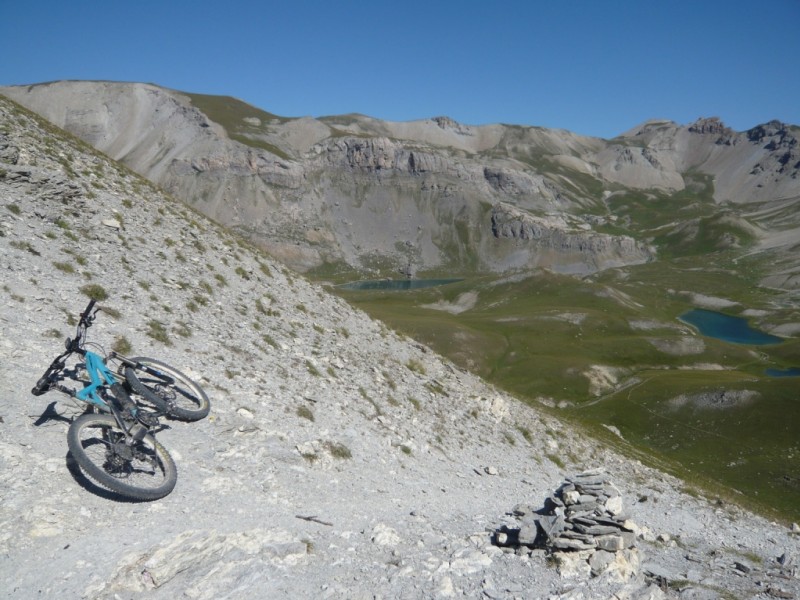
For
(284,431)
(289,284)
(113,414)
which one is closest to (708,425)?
(289,284)

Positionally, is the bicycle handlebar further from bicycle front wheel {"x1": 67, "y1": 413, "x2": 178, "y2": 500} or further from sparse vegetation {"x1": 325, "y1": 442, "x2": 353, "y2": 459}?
sparse vegetation {"x1": 325, "y1": 442, "x2": 353, "y2": 459}

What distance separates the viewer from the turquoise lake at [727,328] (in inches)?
6289

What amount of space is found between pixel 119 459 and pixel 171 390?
13.3 feet

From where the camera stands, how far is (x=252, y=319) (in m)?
24.4

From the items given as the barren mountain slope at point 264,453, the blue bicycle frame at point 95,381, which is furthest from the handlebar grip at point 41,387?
the blue bicycle frame at point 95,381

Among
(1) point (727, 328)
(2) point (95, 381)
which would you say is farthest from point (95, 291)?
(1) point (727, 328)

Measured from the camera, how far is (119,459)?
38.9 ft

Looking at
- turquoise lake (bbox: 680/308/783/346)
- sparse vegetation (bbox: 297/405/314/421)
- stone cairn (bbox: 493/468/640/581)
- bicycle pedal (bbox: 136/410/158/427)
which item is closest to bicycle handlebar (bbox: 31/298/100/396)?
bicycle pedal (bbox: 136/410/158/427)

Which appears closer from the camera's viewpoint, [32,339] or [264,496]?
[264,496]

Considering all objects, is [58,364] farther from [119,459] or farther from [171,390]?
[119,459]

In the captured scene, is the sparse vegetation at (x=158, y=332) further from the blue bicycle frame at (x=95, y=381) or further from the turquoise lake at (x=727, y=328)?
the turquoise lake at (x=727, y=328)

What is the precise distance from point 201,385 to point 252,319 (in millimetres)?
7257

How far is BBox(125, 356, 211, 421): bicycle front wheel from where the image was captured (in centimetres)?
1468

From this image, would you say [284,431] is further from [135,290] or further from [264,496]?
[135,290]
